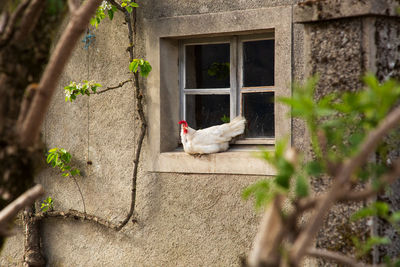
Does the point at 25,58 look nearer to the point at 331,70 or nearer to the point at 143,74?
the point at 331,70

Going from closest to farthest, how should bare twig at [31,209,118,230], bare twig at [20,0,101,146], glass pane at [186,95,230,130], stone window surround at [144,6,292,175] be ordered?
bare twig at [20,0,101,146] → stone window surround at [144,6,292,175] → glass pane at [186,95,230,130] → bare twig at [31,209,118,230]

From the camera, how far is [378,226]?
2771mm

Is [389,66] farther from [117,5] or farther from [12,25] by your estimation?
[117,5]

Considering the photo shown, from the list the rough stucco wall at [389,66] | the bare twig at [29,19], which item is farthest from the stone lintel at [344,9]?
the bare twig at [29,19]

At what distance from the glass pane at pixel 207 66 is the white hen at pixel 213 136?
1.25 ft

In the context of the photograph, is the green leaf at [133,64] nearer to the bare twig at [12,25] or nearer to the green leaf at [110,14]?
the green leaf at [110,14]

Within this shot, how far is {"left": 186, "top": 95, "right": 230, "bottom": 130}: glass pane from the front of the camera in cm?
497

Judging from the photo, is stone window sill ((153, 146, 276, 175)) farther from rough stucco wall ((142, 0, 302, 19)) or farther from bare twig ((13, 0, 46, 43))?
bare twig ((13, 0, 46, 43))

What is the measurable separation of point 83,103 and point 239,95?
1.52 m

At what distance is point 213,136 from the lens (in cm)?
474

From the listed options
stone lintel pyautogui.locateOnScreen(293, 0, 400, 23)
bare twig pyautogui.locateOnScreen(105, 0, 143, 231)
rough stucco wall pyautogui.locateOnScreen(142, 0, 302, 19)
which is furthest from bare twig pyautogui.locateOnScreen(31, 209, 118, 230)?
stone lintel pyautogui.locateOnScreen(293, 0, 400, 23)

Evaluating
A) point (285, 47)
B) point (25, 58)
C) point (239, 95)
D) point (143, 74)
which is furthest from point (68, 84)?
point (25, 58)

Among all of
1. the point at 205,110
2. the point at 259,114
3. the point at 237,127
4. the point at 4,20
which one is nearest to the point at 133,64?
the point at 205,110

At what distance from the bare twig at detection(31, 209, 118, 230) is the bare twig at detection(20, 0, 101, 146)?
12.0 feet
